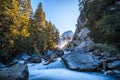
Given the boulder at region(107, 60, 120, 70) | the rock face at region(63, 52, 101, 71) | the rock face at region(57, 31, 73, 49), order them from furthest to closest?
the rock face at region(57, 31, 73, 49)
the rock face at region(63, 52, 101, 71)
the boulder at region(107, 60, 120, 70)

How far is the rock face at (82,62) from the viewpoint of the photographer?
1753cm

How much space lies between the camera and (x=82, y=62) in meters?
18.2

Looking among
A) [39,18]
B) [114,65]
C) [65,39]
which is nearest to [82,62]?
[114,65]

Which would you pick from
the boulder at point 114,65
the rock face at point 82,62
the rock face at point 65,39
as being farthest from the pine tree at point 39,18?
the rock face at point 65,39

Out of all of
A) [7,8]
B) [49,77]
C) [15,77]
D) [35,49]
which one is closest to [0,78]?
[15,77]

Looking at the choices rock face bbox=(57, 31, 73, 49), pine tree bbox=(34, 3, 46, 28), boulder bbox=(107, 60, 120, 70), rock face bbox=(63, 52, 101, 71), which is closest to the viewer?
boulder bbox=(107, 60, 120, 70)

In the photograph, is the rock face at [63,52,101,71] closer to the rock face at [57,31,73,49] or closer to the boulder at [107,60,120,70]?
the boulder at [107,60,120,70]

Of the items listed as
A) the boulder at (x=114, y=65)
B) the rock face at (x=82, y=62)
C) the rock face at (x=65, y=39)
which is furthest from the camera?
the rock face at (x=65, y=39)

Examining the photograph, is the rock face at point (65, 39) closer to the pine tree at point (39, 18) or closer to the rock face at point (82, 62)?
the pine tree at point (39, 18)

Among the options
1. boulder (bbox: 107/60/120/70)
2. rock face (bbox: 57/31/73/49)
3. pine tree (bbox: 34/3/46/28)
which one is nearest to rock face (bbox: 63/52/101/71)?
boulder (bbox: 107/60/120/70)

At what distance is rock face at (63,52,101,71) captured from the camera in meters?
17.5

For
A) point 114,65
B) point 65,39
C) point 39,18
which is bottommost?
point 114,65

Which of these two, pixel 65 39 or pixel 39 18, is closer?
pixel 39 18

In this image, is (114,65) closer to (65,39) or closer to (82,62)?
(82,62)
